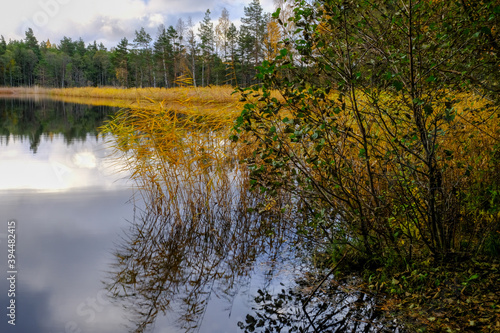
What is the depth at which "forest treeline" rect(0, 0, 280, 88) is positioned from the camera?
4512cm

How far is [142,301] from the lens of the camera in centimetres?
385

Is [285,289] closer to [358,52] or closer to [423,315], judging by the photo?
[423,315]

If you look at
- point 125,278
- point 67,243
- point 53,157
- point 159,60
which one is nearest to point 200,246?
point 125,278

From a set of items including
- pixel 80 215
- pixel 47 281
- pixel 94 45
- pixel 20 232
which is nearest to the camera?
pixel 47 281

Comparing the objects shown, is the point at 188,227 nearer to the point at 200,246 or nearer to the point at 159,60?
the point at 200,246

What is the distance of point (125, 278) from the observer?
435cm

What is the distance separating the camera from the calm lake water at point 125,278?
3.50m

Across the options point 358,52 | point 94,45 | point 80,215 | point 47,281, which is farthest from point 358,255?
point 94,45

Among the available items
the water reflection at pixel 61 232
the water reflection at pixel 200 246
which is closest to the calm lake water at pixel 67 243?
the water reflection at pixel 61 232

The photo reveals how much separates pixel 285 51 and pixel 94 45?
12573cm

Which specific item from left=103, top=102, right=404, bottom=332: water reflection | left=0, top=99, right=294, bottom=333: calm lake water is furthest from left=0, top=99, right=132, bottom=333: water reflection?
left=103, top=102, right=404, bottom=332: water reflection

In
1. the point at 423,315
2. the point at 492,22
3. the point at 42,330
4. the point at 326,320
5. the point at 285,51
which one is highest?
the point at 492,22

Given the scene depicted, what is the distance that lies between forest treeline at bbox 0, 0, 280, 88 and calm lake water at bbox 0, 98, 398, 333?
17.8 feet

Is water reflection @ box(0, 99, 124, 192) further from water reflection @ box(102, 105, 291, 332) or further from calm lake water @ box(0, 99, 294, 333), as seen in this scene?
water reflection @ box(102, 105, 291, 332)
